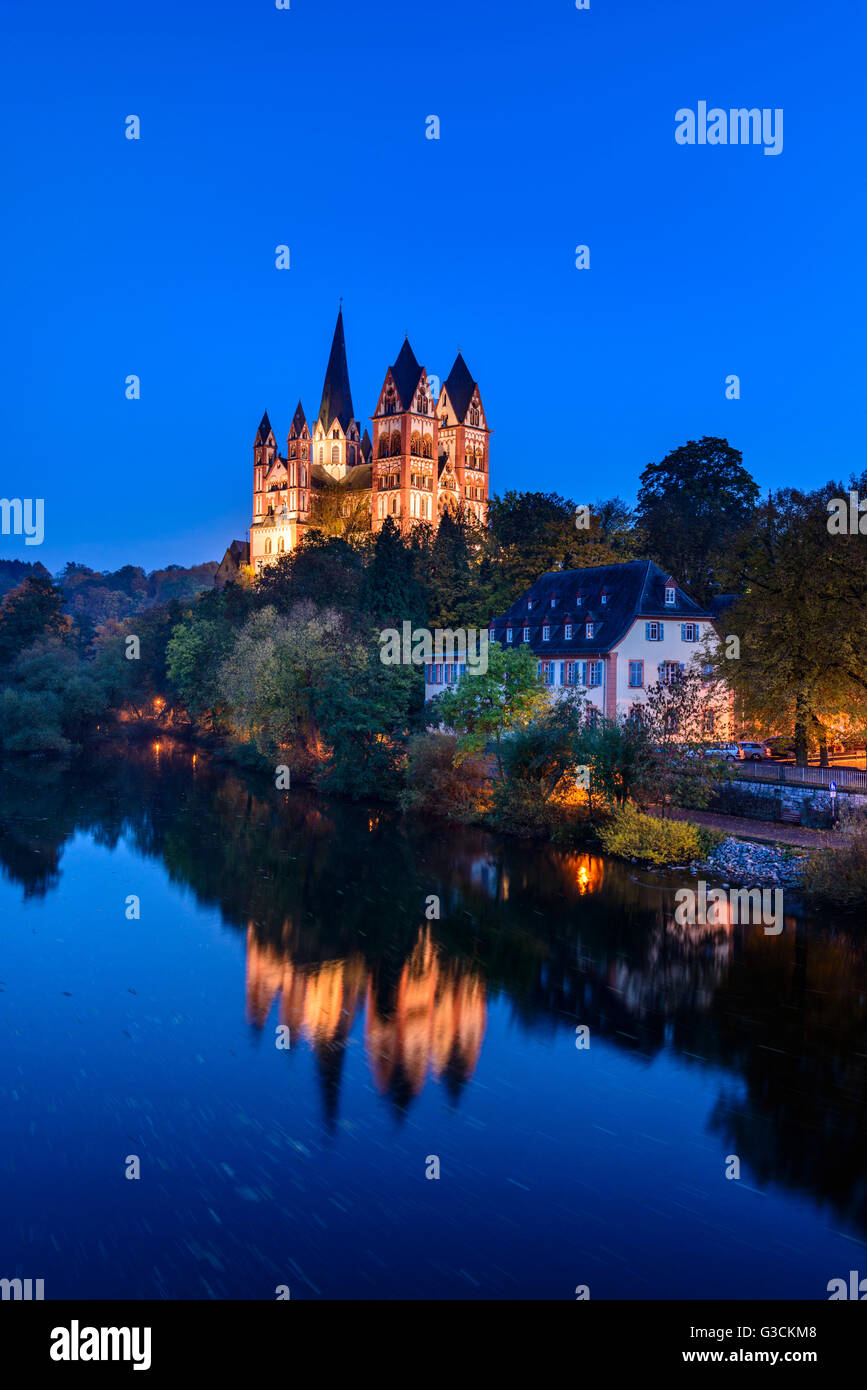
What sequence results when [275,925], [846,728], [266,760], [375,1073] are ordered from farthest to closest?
[266,760] < [846,728] < [275,925] < [375,1073]

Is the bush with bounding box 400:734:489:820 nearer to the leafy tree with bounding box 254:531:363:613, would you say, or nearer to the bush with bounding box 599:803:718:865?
the bush with bounding box 599:803:718:865

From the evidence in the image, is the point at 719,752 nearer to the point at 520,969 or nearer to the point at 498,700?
the point at 498,700

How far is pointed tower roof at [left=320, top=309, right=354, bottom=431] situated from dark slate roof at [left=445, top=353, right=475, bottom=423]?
16627mm

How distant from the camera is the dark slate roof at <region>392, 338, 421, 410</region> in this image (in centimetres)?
13775

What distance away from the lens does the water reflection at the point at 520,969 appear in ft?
51.9

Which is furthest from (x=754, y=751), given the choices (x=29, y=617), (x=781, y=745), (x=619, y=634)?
(x=29, y=617)

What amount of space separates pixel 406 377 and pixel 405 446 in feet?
31.7

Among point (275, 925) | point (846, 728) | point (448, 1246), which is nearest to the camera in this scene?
point (448, 1246)

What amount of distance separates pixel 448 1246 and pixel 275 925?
14.8 m
